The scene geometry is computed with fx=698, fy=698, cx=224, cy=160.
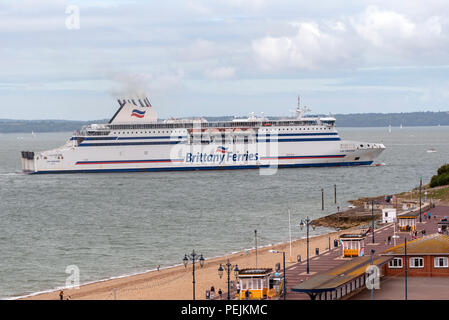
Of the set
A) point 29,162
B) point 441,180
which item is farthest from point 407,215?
point 29,162

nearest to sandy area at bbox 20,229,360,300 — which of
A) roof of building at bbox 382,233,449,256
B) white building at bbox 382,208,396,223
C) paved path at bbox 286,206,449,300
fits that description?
paved path at bbox 286,206,449,300

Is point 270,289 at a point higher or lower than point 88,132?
lower

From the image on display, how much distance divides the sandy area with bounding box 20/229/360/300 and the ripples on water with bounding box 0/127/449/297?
6.55 ft

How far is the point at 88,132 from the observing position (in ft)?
313

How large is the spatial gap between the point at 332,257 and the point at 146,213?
2854 cm

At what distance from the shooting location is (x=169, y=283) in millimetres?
32844

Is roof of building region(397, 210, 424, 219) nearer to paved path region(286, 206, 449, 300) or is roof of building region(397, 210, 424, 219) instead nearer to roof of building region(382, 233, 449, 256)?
paved path region(286, 206, 449, 300)

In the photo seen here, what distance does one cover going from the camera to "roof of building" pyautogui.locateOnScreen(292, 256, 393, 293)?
2244 cm

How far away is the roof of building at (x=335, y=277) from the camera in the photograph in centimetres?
2244

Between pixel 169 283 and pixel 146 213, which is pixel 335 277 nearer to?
pixel 169 283

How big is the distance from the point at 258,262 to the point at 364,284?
11.7 meters
